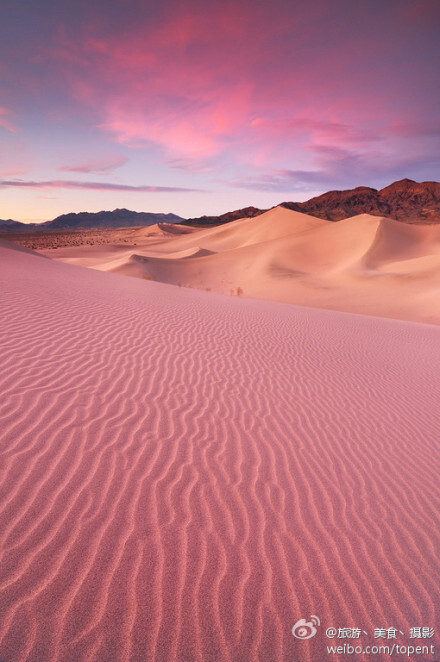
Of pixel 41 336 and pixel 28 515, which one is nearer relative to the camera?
pixel 28 515

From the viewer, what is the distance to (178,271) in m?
31.0

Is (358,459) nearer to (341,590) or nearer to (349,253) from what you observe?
(341,590)

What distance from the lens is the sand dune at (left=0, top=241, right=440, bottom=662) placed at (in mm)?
2084

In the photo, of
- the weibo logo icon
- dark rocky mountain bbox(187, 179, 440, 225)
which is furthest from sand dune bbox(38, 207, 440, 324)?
dark rocky mountain bbox(187, 179, 440, 225)

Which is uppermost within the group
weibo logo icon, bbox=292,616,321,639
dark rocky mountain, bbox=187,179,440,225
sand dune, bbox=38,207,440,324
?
dark rocky mountain, bbox=187,179,440,225

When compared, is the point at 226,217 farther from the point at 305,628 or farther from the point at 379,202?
the point at 305,628

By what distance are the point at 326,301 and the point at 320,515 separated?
20030mm

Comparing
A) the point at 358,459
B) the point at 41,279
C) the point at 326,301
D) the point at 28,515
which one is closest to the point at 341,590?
the point at 358,459

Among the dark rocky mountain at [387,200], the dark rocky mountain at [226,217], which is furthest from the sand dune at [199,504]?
the dark rocky mountain at [387,200]

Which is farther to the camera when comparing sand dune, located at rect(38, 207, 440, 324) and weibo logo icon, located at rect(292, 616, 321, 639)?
sand dune, located at rect(38, 207, 440, 324)

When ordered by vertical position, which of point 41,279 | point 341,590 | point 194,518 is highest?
point 41,279

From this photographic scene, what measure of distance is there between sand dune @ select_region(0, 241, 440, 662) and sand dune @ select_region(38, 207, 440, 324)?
15.1 m

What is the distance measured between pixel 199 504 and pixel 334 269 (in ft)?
102

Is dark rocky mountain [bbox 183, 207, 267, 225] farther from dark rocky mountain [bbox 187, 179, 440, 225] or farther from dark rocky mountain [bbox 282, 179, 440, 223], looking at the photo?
dark rocky mountain [bbox 282, 179, 440, 223]
